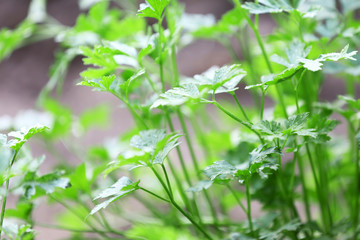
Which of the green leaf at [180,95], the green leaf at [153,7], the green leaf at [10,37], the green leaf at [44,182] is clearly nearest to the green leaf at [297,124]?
the green leaf at [180,95]

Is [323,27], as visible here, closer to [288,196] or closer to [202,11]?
[288,196]

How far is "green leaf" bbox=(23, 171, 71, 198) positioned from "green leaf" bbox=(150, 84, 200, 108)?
232 mm

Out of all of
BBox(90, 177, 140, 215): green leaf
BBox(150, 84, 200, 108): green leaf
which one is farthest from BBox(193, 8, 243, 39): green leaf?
BBox(90, 177, 140, 215): green leaf

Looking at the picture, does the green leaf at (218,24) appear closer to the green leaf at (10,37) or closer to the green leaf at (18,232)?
the green leaf at (10,37)

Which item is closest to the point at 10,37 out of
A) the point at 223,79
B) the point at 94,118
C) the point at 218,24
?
the point at 94,118

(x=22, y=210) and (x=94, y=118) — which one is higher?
(x=94, y=118)

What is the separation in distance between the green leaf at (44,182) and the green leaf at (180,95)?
23cm

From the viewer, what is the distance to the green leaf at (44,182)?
68 cm

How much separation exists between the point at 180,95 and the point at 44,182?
29 cm

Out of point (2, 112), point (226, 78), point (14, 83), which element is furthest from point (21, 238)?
point (14, 83)

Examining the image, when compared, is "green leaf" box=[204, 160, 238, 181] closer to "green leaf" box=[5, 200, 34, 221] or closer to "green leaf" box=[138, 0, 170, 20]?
"green leaf" box=[138, 0, 170, 20]

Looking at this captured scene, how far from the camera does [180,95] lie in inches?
22.7

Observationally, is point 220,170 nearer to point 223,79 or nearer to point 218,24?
point 223,79

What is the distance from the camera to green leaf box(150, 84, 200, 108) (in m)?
0.56
